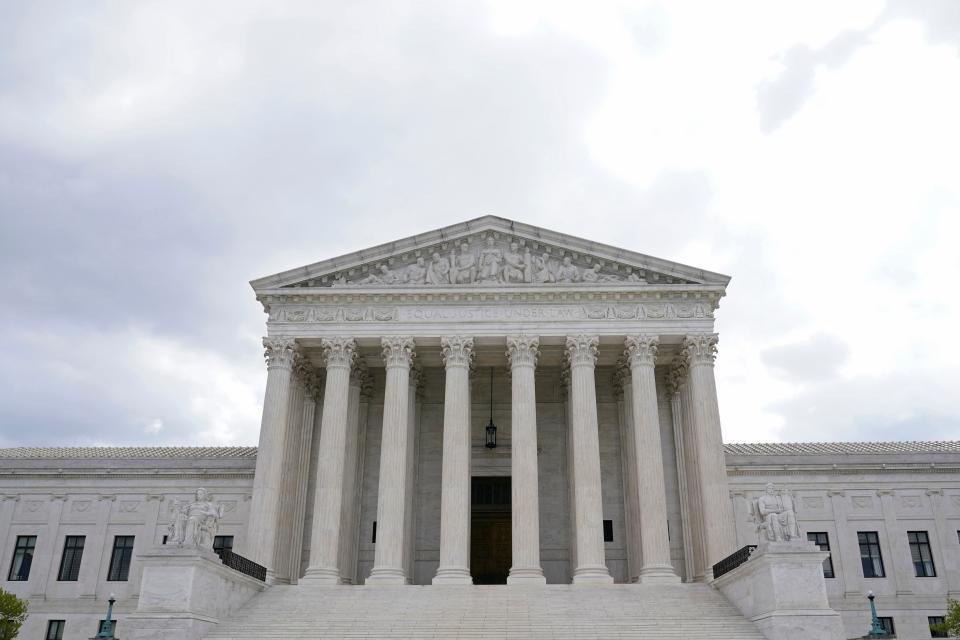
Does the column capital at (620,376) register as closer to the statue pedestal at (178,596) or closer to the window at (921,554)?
the window at (921,554)

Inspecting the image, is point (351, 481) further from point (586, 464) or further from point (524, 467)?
point (586, 464)

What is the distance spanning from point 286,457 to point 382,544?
6.15m

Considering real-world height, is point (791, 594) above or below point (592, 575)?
below

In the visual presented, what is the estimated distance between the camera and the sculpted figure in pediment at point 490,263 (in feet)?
120

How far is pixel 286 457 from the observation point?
35469 mm

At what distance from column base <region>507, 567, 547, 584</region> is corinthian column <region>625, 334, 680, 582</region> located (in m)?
4.12

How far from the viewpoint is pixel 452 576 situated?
103ft

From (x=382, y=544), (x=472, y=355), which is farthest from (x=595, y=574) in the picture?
(x=472, y=355)

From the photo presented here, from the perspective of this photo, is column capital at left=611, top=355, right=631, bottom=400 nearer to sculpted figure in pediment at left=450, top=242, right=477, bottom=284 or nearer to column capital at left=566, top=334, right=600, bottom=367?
column capital at left=566, top=334, right=600, bottom=367

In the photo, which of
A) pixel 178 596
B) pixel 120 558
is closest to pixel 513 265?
pixel 178 596

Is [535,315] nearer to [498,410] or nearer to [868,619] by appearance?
[498,410]

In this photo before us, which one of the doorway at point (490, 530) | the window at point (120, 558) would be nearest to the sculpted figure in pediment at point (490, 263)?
the doorway at point (490, 530)

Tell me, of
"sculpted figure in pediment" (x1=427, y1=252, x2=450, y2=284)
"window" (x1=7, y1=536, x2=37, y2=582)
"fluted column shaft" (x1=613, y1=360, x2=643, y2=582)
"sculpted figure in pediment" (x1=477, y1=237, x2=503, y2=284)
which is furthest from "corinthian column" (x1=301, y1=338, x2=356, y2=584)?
"window" (x1=7, y1=536, x2=37, y2=582)

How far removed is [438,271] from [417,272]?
0.96 metres
